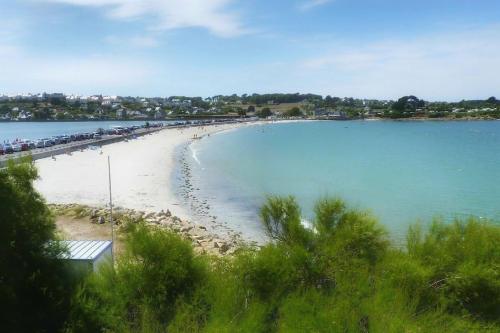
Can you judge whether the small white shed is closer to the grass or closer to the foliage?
the foliage

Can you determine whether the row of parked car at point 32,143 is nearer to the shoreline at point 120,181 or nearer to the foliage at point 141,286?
the shoreline at point 120,181

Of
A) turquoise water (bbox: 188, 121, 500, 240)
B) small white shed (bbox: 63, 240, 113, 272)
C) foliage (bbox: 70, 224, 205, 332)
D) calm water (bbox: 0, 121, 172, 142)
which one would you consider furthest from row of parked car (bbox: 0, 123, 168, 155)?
foliage (bbox: 70, 224, 205, 332)

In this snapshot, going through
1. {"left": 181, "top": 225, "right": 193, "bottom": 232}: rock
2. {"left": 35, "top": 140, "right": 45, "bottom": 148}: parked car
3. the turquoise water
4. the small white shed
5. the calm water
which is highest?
the small white shed

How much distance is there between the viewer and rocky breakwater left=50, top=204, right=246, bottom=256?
2036 centimetres

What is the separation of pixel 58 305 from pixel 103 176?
37.7 m

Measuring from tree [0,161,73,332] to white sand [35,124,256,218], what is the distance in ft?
65.8

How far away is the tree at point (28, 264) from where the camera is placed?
7.14m

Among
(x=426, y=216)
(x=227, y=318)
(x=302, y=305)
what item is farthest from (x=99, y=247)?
(x=426, y=216)

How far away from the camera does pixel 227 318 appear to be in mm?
7969

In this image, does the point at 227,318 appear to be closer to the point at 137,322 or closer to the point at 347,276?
the point at 137,322

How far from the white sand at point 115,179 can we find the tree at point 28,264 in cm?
2004

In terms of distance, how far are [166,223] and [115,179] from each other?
66.6 ft

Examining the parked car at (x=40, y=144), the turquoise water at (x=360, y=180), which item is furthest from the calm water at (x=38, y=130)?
the turquoise water at (x=360, y=180)

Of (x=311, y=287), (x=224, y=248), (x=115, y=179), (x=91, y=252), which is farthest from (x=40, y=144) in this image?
(x=311, y=287)
